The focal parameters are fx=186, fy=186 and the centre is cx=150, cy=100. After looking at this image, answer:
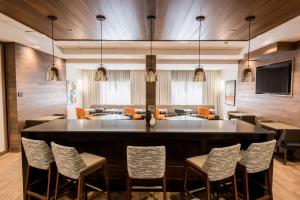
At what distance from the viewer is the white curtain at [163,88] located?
31.0 ft

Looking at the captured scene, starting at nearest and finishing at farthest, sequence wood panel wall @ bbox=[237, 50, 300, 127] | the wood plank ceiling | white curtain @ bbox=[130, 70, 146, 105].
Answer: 1. the wood plank ceiling
2. wood panel wall @ bbox=[237, 50, 300, 127]
3. white curtain @ bbox=[130, 70, 146, 105]

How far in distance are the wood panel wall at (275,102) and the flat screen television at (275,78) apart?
0.39 feet

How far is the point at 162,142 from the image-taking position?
2.67 meters

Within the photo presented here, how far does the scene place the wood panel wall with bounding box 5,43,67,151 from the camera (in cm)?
450

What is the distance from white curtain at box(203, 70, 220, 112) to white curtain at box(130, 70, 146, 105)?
3161mm

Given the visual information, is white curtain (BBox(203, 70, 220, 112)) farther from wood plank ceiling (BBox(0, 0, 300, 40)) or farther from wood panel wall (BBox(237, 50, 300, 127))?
wood plank ceiling (BBox(0, 0, 300, 40))

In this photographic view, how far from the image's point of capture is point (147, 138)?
2.50 meters

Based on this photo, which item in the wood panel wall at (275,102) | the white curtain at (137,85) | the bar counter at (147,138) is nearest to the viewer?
the bar counter at (147,138)

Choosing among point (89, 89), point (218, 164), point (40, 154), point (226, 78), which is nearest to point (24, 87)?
point (40, 154)

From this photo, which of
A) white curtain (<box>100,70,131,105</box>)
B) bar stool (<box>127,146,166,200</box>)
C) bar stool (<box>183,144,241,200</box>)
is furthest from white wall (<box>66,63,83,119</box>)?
bar stool (<box>183,144,241,200</box>)

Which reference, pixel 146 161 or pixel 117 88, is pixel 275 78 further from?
pixel 117 88

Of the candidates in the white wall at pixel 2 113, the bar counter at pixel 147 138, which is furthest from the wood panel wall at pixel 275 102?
the white wall at pixel 2 113

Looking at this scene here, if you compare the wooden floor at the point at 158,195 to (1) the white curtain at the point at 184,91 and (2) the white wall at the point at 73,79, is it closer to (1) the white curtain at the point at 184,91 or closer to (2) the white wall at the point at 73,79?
(2) the white wall at the point at 73,79

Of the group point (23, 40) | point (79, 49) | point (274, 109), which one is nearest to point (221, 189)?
point (274, 109)
